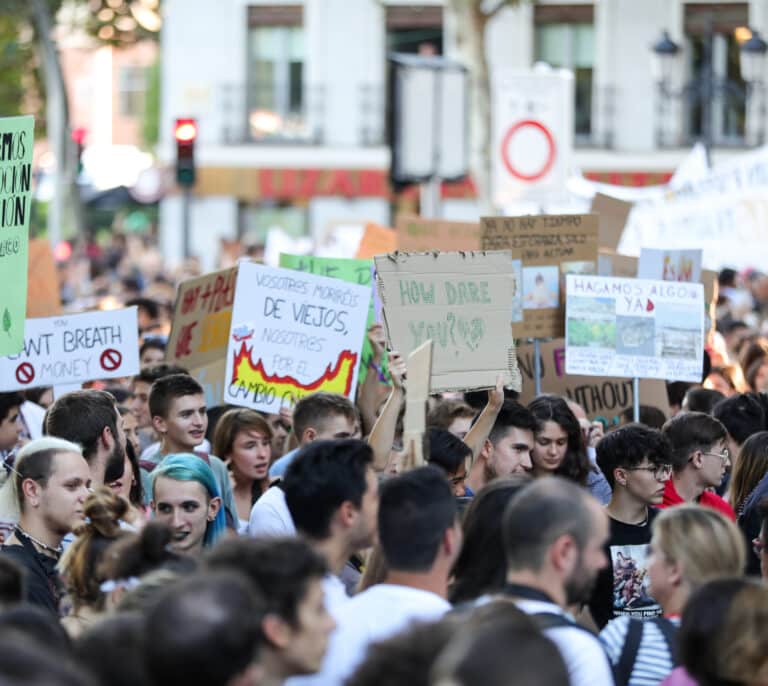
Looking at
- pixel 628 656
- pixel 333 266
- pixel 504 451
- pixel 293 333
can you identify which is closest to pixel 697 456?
pixel 504 451

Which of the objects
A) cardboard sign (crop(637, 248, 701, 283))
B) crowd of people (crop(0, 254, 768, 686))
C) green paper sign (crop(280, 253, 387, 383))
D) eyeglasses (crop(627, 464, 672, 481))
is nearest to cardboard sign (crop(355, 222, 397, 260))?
green paper sign (crop(280, 253, 387, 383))

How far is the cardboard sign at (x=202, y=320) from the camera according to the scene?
996 cm

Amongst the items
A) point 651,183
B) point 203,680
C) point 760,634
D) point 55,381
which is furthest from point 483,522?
point 651,183

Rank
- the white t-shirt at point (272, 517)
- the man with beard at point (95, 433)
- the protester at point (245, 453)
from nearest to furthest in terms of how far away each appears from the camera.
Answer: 1. the white t-shirt at point (272, 517)
2. the man with beard at point (95, 433)
3. the protester at point (245, 453)

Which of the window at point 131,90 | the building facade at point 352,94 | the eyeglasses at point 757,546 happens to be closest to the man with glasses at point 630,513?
the eyeglasses at point 757,546

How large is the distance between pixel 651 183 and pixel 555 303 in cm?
→ 2644

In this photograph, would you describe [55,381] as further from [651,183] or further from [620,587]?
[651,183]

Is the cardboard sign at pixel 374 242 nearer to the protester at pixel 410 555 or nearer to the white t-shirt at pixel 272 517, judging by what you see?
the white t-shirt at pixel 272 517

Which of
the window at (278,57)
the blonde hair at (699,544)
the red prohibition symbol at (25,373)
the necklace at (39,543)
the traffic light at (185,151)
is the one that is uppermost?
the window at (278,57)

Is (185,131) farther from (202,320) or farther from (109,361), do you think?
(109,361)

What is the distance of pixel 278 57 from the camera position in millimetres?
37406

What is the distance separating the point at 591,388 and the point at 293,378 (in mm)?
1950

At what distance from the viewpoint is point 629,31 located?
3597 centimetres

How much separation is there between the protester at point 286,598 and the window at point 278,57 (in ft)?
111
